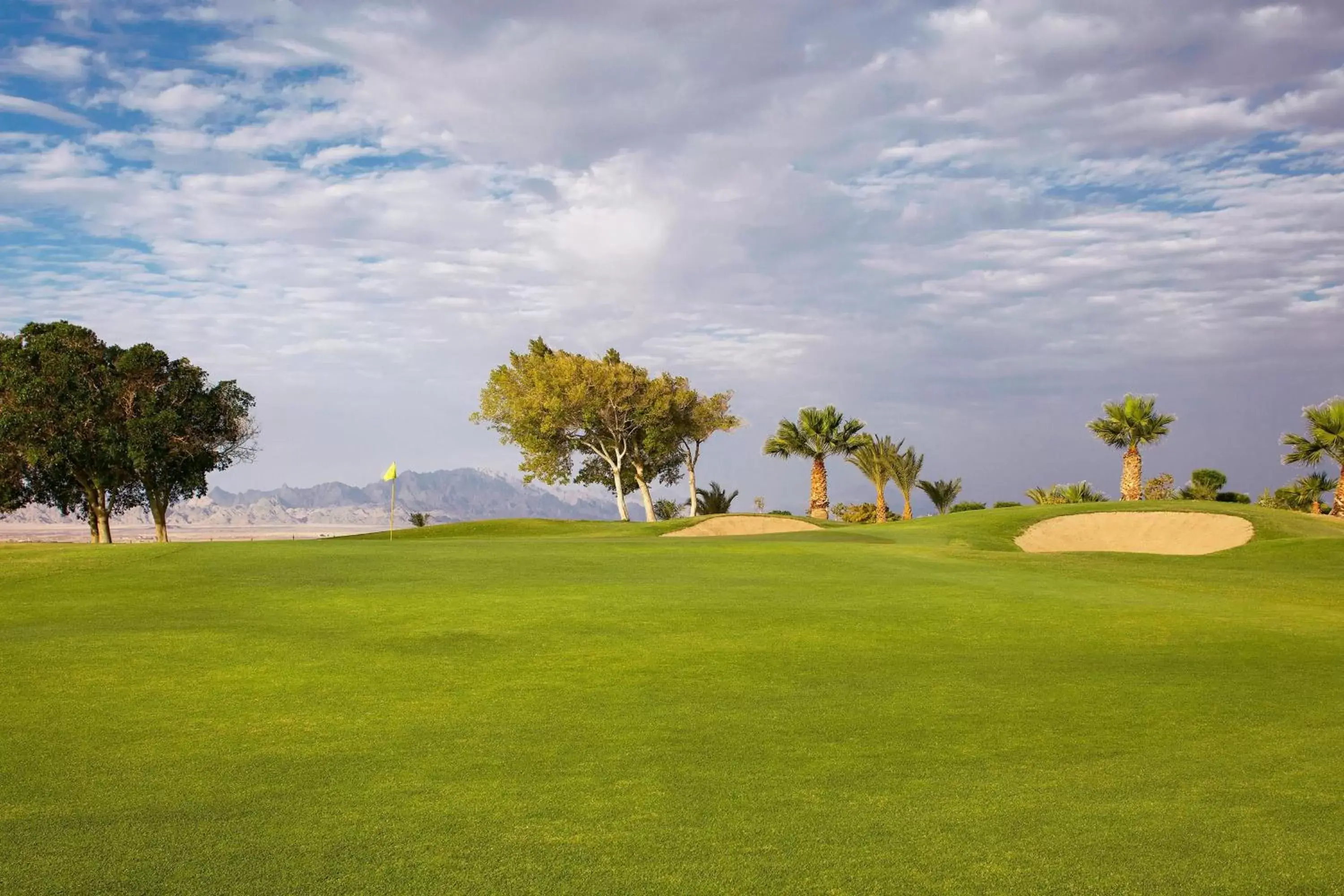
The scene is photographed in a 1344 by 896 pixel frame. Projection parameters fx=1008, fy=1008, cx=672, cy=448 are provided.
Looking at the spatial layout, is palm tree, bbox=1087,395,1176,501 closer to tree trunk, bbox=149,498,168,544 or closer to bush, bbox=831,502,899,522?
bush, bbox=831,502,899,522

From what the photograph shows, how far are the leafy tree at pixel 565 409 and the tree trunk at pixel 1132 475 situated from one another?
24714 mm

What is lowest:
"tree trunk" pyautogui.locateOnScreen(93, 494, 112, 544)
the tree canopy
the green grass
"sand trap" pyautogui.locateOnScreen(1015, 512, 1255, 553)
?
"sand trap" pyautogui.locateOnScreen(1015, 512, 1255, 553)

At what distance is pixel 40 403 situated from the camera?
41.6 m

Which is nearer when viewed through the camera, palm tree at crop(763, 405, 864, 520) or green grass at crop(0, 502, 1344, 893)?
green grass at crop(0, 502, 1344, 893)

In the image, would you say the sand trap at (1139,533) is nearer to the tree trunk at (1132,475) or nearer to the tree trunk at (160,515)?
the tree trunk at (1132,475)

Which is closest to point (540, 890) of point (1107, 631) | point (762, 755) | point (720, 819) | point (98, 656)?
point (720, 819)

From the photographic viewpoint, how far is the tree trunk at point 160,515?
152 ft

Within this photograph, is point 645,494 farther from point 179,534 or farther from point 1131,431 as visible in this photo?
point 179,534

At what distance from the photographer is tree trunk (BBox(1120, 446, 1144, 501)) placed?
151ft

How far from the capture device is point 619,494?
59.3 m

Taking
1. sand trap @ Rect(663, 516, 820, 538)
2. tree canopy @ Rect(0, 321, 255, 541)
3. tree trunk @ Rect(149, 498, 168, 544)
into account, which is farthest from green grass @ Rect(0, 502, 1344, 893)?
tree trunk @ Rect(149, 498, 168, 544)

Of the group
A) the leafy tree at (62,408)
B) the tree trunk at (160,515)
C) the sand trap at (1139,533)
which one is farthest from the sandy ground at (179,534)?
the sand trap at (1139,533)

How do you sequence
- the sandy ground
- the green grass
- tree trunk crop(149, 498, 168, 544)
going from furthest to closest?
the sandy ground, tree trunk crop(149, 498, 168, 544), the green grass

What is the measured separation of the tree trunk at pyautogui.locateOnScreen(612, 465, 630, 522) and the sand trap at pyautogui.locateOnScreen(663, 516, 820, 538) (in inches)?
682
